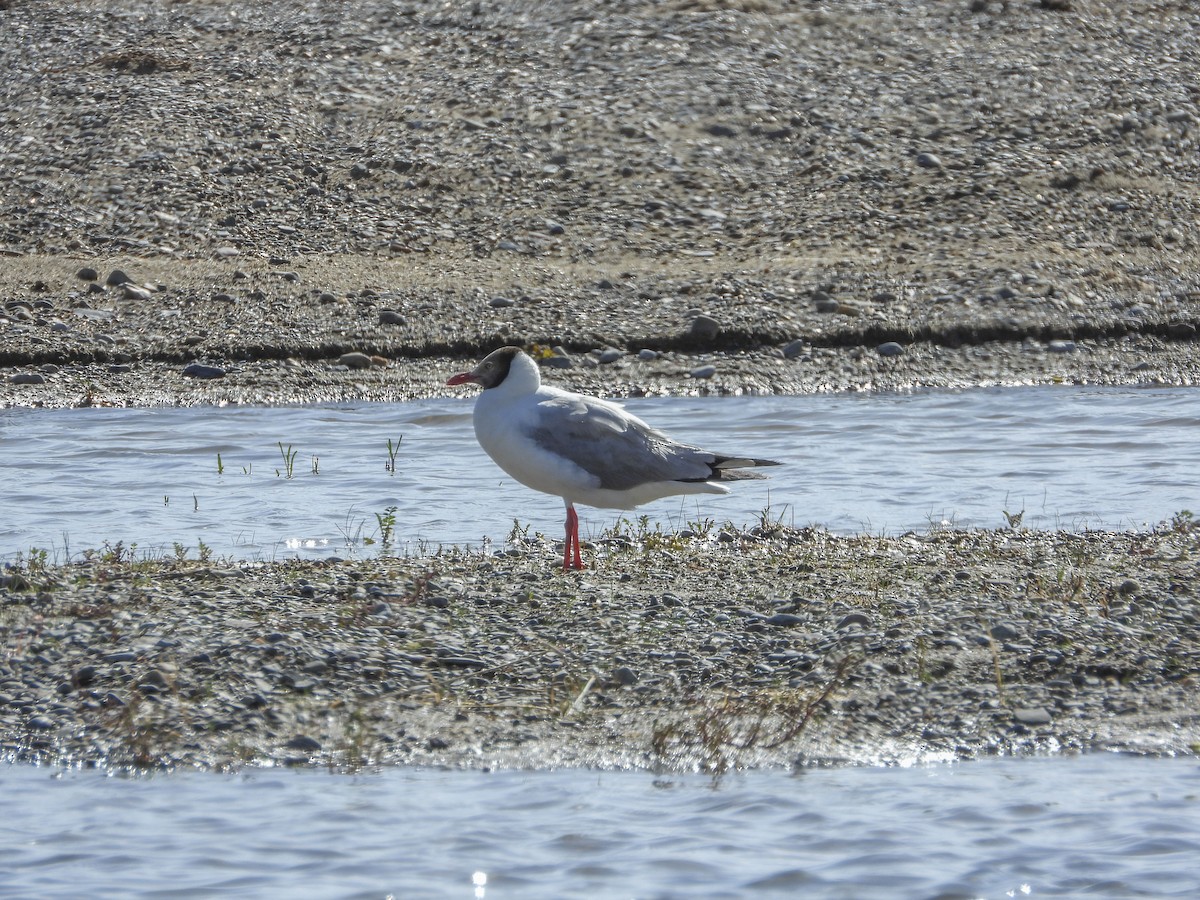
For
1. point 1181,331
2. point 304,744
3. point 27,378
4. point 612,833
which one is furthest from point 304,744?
point 1181,331

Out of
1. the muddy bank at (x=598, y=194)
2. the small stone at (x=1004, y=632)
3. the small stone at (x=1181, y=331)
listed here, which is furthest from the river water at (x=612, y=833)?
the small stone at (x=1181, y=331)

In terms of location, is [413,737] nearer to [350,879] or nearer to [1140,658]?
[350,879]

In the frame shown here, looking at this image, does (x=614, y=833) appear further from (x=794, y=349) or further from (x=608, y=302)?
(x=608, y=302)

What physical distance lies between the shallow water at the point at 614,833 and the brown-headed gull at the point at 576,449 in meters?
2.86

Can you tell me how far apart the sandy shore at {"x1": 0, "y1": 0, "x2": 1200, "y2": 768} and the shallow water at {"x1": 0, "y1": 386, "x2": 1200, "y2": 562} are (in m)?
0.71

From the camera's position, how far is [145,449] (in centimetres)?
1237

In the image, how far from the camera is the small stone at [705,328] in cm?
1527

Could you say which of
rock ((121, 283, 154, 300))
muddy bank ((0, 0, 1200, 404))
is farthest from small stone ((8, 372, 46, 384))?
rock ((121, 283, 154, 300))

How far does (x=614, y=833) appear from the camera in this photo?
5832 millimetres

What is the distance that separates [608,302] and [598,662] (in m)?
9.09

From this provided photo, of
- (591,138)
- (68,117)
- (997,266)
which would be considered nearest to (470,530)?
(997,266)

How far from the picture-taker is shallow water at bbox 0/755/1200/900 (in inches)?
218

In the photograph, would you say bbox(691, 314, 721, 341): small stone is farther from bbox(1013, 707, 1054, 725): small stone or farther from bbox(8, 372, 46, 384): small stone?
bbox(1013, 707, 1054, 725): small stone

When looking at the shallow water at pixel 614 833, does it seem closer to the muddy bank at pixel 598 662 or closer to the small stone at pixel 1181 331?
the muddy bank at pixel 598 662
